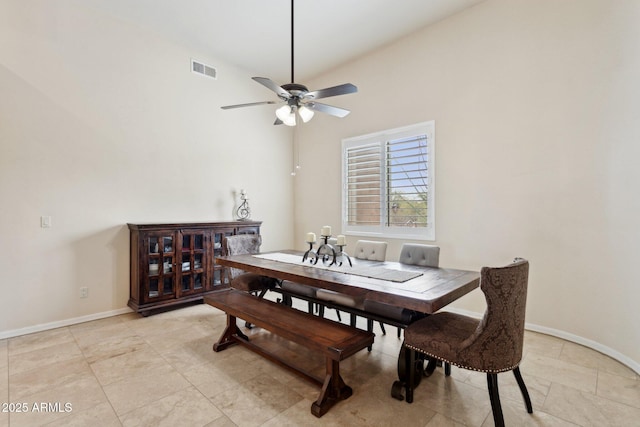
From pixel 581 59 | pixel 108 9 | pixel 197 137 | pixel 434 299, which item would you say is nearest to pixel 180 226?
pixel 197 137

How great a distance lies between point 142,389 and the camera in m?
2.14

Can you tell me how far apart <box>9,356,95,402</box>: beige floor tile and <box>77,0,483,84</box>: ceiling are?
12.4 feet

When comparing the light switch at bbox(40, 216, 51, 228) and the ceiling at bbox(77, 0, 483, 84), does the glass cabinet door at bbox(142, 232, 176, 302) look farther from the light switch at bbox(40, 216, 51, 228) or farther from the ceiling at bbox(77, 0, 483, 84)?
the ceiling at bbox(77, 0, 483, 84)

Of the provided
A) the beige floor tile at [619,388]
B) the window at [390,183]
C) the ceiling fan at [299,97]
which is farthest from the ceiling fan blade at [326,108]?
the beige floor tile at [619,388]

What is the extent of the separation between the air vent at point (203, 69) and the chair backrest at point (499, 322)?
455 cm

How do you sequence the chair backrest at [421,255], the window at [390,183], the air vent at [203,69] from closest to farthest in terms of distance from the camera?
1. the chair backrest at [421,255]
2. the window at [390,183]
3. the air vent at [203,69]

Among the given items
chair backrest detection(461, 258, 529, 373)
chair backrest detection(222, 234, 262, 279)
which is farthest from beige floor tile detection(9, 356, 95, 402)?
chair backrest detection(461, 258, 529, 373)

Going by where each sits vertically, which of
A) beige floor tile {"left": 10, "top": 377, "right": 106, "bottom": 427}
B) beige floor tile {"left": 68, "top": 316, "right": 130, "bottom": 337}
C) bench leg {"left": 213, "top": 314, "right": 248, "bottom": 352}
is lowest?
beige floor tile {"left": 68, "top": 316, "right": 130, "bottom": 337}

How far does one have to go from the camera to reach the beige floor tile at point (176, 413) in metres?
1.80

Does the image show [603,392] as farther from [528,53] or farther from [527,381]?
[528,53]

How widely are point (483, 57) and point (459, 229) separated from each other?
204 centimetres

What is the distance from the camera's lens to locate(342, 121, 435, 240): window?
3.92 metres

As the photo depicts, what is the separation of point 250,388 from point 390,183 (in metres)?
3.11

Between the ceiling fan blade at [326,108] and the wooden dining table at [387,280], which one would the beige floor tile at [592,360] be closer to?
the wooden dining table at [387,280]
